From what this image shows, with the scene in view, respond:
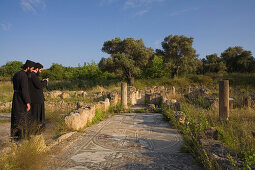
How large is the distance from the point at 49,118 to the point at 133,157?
5836 mm

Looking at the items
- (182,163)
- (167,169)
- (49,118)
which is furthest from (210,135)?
(49,118)

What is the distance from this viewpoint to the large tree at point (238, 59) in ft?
112

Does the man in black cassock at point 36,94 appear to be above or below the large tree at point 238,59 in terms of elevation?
below

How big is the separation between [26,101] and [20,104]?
0.69ft

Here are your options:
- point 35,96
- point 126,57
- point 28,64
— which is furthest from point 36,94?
point 126,57

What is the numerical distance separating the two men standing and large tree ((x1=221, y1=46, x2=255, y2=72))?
37533 millimetres

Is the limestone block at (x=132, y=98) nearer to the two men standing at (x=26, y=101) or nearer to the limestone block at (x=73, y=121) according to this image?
the limestone block at (x=73, y=121)

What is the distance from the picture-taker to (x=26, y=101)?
174 inches

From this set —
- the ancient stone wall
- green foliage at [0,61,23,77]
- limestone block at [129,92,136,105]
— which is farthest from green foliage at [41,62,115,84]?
the ancient stone wall

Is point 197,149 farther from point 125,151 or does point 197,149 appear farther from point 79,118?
point 79,118

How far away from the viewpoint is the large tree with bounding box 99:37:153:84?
78.6ft

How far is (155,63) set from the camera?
26141 millimetres

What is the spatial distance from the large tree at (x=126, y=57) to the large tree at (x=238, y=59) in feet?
65.3

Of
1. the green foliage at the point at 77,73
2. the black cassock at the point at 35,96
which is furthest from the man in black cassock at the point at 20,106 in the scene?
the green foliage at the point at 77,73
